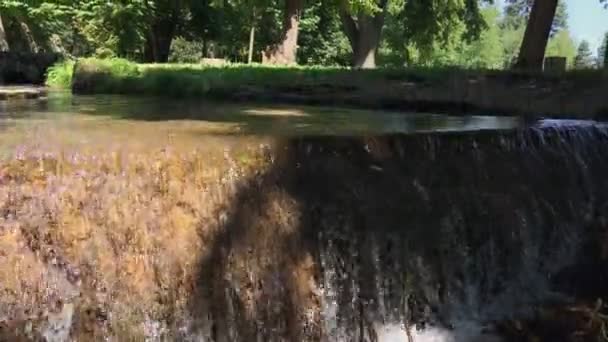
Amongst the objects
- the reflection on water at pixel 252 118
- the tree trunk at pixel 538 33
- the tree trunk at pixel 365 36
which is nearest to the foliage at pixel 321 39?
Answer: the tree trunk at pixel 365 36

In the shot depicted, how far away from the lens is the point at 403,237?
5.94 metres

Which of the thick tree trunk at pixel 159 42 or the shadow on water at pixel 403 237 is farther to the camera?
the thick tree trunk at pixel 159 42

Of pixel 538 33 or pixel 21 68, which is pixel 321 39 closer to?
pixel 21 68

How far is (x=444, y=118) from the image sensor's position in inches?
368

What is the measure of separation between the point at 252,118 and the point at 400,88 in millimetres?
3660

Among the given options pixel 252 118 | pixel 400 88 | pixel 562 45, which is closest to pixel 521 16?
pixel 562 45

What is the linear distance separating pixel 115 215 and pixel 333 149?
182 centimetres

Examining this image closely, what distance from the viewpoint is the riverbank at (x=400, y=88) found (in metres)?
10.2

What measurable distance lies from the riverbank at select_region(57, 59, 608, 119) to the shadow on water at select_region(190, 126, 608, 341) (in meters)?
3.20

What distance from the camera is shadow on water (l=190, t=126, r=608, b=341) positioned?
5.32 metres

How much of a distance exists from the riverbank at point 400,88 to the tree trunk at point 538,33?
8.63 feet

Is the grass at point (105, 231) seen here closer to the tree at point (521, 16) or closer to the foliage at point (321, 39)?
the foliage at point (321, 39)

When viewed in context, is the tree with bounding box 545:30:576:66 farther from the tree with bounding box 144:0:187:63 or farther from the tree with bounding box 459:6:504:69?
the tree with bounding box 144:0:187:63

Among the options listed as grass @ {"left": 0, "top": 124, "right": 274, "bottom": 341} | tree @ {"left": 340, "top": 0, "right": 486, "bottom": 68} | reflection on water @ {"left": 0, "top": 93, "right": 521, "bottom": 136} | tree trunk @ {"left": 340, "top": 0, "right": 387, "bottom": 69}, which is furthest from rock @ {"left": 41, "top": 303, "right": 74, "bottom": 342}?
tree trunk @ {"left": 340, "top": 0, "right": 387, "bottom": 69}
